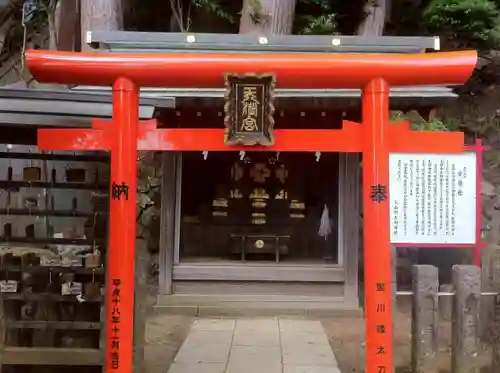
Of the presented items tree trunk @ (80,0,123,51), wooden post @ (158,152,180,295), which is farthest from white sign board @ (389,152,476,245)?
tree trunk @ (80,0,123,51)

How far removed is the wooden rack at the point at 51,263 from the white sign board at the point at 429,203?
3.70 m

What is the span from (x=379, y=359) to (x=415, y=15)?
9.21 metres

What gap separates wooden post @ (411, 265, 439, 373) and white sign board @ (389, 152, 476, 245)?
1584 mm

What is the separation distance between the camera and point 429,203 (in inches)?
288

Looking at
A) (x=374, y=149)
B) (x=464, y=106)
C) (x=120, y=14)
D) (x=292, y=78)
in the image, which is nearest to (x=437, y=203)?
(x=374, y=149)

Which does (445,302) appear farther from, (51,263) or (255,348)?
(51,263)

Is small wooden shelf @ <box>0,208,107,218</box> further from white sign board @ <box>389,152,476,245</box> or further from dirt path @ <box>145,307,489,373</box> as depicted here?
white sign board @ <box>389,152,476,245</box>

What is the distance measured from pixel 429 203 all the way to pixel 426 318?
2.01 m

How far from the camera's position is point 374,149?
17.0 ft

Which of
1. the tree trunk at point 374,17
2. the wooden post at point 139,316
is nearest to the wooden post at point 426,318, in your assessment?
the wooden post at point 139,316

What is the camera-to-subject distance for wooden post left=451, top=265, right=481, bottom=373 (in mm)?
5676

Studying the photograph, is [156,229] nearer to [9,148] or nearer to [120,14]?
[120,14]

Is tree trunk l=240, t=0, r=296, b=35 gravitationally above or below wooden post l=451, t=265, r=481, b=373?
above

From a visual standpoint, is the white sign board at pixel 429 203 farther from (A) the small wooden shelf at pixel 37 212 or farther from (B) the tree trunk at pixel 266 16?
(B) the tree trunk at pixel 266 16
